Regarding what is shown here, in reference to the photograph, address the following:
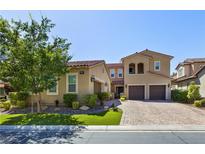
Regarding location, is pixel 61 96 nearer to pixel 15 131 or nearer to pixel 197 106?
pixel 15 131

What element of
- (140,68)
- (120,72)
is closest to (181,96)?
(140,68)

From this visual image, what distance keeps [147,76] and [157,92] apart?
2690 millimetres

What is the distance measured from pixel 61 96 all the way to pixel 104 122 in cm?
729

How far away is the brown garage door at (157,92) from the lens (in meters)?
27.2

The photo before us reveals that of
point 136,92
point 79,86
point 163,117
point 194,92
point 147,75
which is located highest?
point 147,75

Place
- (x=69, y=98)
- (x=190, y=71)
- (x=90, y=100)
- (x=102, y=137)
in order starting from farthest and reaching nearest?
(x=190, y=71) → (x=69, y=98) → (x=90, y=100) → (x=102, y=137)

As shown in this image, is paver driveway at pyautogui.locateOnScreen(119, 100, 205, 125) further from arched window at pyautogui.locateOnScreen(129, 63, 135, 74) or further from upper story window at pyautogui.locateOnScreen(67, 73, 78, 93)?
arched window at pyautogui.locateOnScreen(129, 63, 135, 74)

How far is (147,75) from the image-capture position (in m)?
27.7

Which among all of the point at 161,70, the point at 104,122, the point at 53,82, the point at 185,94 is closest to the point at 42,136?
the point at 104,122

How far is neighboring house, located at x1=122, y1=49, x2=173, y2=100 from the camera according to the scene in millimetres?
27250

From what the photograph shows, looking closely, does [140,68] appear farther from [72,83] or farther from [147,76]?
[72,83]

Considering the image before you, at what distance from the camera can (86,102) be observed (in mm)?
16156

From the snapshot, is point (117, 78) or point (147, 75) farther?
point (117, 78)

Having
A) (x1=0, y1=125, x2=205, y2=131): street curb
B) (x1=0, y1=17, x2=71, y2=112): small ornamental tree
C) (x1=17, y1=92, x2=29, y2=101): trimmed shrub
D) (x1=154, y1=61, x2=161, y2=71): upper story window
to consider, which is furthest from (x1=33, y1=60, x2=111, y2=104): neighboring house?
(x1=154, y1=61, x2=161, y2=71): upper story window
